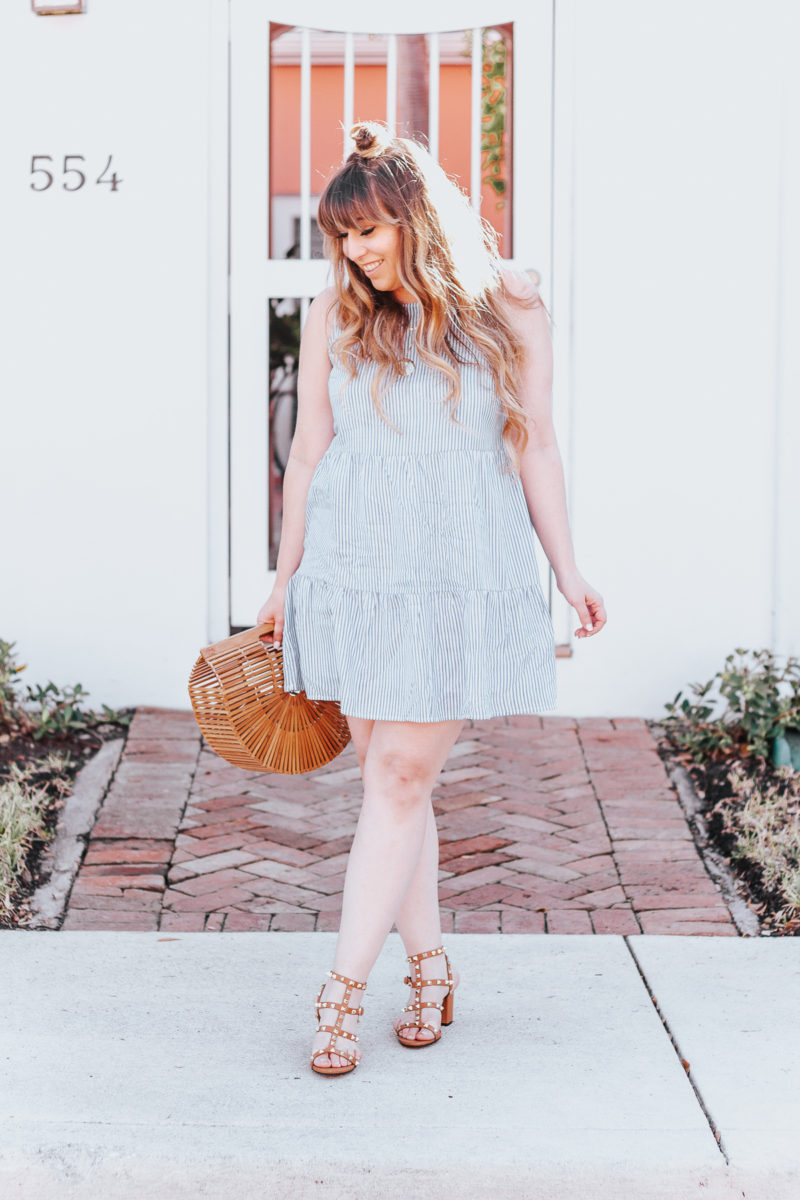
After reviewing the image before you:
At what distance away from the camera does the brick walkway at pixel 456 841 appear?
11.4 feet

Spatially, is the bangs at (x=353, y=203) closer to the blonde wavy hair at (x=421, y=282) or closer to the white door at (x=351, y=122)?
the blonde wavy hair at (x=421, y=282)

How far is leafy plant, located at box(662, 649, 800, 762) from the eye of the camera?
446 cm

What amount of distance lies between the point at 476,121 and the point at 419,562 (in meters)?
2.83

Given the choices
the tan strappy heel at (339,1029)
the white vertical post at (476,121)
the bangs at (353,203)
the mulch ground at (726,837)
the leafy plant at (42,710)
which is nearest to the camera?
the bangs at (353,203)

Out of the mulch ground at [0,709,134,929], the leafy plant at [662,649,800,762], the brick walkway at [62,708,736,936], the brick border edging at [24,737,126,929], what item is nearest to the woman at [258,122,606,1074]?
the brick walkway at [62,708,736,936]

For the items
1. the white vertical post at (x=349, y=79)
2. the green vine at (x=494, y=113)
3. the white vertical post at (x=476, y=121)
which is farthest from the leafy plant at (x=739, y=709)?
the white vertical post at (x=349, y=79)

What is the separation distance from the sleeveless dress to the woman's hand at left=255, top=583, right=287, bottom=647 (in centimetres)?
16

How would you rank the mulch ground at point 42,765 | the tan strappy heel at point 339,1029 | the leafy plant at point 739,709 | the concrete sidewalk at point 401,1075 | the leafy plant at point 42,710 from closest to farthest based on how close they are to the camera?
the concrete sidewalk at point 401,1075 < the tan strappy heel at point 339,1029 < the mulch ground at point 42,765 < the leafy plant at point 739,709 < the leafy plant at point 42,710

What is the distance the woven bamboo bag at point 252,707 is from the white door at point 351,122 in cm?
217

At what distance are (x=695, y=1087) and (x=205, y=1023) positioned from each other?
921 millimetres

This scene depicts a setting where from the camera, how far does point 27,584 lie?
4891mm

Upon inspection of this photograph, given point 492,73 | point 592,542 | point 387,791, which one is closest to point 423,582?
point 387,791

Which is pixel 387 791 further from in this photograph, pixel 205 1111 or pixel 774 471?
pixel 774 471

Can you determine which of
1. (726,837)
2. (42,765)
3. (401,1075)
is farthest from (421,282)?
(42,765)
